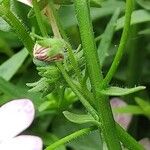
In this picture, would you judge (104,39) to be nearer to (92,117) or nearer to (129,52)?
(129,52)

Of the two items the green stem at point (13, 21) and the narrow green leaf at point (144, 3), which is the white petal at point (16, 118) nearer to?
the green stem at point (13, 21)

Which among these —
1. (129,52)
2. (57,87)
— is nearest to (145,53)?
(129,52)

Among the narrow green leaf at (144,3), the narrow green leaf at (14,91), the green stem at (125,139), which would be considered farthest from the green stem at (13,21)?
the narrow green leaf at (144,3)

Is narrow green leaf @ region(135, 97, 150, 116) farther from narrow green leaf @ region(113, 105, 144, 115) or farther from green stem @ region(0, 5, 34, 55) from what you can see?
green stem @ region(0, 5, 34, 55)

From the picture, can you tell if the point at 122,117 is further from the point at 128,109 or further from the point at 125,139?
the point at 125,139

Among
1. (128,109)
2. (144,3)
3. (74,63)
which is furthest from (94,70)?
(144,3)

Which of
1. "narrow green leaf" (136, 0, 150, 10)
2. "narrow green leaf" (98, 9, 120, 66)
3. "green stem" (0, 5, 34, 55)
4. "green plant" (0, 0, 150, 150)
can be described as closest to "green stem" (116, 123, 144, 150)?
"green plant" (0, 0, 150, 150)

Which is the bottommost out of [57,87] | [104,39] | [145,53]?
[145,53]
